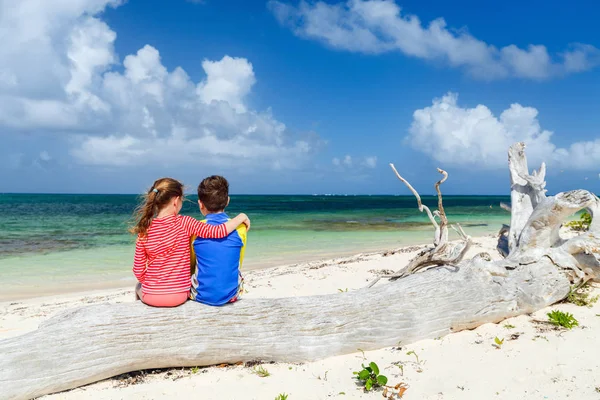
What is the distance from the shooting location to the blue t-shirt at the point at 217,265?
4395 mm

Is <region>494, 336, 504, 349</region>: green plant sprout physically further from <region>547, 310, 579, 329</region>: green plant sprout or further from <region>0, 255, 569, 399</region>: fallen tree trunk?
<region>547, 310, 579, 329</region>: green plant sprout

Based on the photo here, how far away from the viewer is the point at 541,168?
24.3 feet

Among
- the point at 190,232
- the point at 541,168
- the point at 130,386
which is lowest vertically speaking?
the point at 130,386

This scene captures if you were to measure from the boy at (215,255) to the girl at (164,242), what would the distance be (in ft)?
0.38

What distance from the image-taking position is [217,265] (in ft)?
14.5

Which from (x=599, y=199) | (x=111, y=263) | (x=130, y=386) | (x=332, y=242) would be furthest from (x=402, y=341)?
(x=332, y=242)

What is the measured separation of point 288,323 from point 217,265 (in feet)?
3.26

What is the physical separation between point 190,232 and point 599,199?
6.34m

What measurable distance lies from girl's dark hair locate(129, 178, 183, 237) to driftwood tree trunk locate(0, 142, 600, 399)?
79 centimetres

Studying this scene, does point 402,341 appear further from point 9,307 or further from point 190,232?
point 9,307

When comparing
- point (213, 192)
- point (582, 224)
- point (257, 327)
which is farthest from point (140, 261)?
point (582, 224)

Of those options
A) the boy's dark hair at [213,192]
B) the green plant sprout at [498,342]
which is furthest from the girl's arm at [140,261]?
the green plant sprout at [498,342]

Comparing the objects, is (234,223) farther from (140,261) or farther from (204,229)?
(140,261)

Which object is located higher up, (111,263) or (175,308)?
(175,308)
